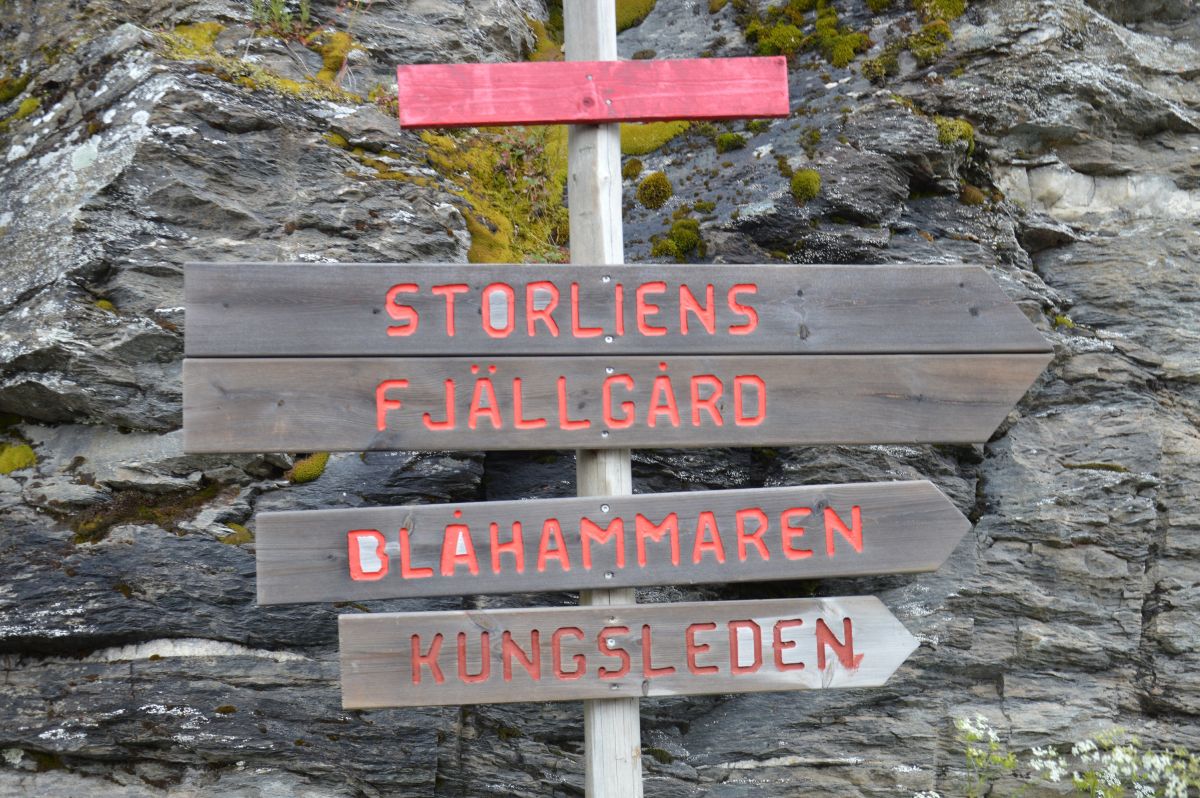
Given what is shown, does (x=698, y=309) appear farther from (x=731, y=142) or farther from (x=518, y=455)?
(x=731, y=142)

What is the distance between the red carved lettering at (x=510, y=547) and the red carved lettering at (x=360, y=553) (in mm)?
373

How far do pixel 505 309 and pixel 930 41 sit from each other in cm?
416

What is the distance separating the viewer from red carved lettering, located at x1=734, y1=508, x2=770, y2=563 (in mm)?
3428

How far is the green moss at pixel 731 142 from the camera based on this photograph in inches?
237

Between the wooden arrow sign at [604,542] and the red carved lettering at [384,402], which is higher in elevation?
the red carved lettering at [384,402]

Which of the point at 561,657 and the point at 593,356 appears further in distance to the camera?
the point at 593,356

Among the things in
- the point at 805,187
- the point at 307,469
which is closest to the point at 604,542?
the point at 307,469

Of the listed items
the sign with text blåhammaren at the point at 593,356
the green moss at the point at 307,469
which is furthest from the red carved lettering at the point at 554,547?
the green moss at the point at 307,469

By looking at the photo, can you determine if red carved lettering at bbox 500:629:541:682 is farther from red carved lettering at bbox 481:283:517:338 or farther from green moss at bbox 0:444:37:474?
green moss at bbox 0:444:37:474

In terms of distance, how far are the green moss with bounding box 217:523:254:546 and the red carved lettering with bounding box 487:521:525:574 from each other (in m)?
1.89

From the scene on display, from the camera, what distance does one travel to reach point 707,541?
342cm

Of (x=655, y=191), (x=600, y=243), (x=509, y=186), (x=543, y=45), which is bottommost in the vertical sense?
(x=600, y=243)

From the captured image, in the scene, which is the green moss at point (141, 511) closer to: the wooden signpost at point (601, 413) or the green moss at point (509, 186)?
the wooden signpost at point (601, 413)

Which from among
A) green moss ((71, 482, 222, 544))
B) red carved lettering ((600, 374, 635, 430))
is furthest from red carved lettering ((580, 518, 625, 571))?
green moss ((71, 482, 222, 544))
